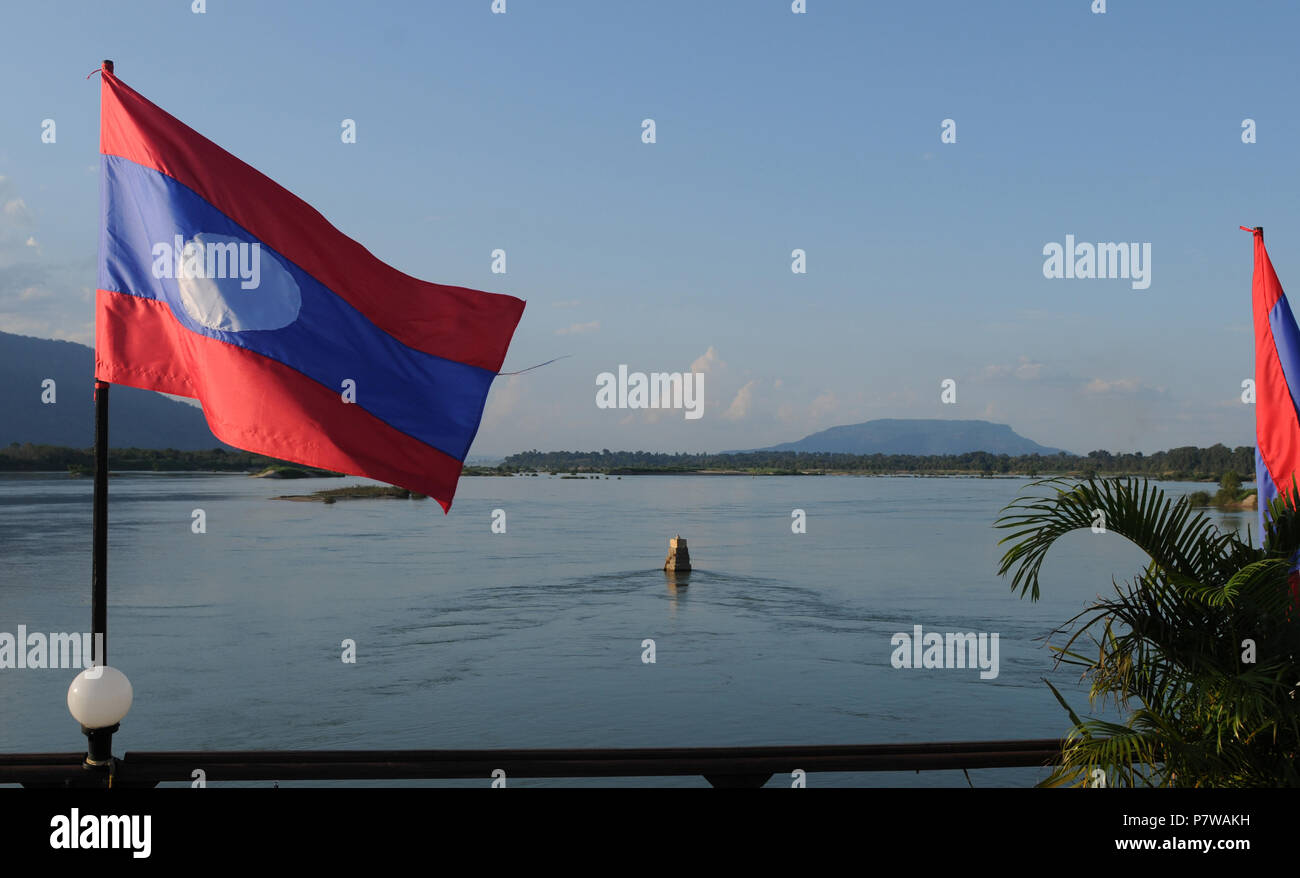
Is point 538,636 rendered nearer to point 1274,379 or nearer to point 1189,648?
point 1274,379

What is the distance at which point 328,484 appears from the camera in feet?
518

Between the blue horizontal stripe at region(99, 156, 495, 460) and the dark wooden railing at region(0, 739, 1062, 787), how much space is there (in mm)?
1687

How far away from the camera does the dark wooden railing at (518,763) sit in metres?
5.05

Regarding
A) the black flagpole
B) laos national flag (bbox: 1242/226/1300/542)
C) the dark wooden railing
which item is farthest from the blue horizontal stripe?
laos national flag (bbox: 1242/226/1300/542)

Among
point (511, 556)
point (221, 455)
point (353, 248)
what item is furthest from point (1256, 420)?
point (221, 455)

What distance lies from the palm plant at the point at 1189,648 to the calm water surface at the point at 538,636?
12506 millimetres

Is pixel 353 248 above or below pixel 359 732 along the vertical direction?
above

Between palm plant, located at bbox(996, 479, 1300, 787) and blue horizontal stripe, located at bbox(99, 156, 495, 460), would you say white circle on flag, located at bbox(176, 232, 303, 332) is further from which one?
palm plant, located at bbox(996, 479, 1300, 787)

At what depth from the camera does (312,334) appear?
571 cm

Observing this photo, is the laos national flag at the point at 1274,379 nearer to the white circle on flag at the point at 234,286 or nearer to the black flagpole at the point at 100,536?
the white circle on flag at the point at 234,286

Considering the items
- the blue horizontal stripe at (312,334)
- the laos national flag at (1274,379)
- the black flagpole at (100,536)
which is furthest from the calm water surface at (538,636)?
the black flagpole at (100,536)

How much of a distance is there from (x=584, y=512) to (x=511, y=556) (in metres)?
42.1
